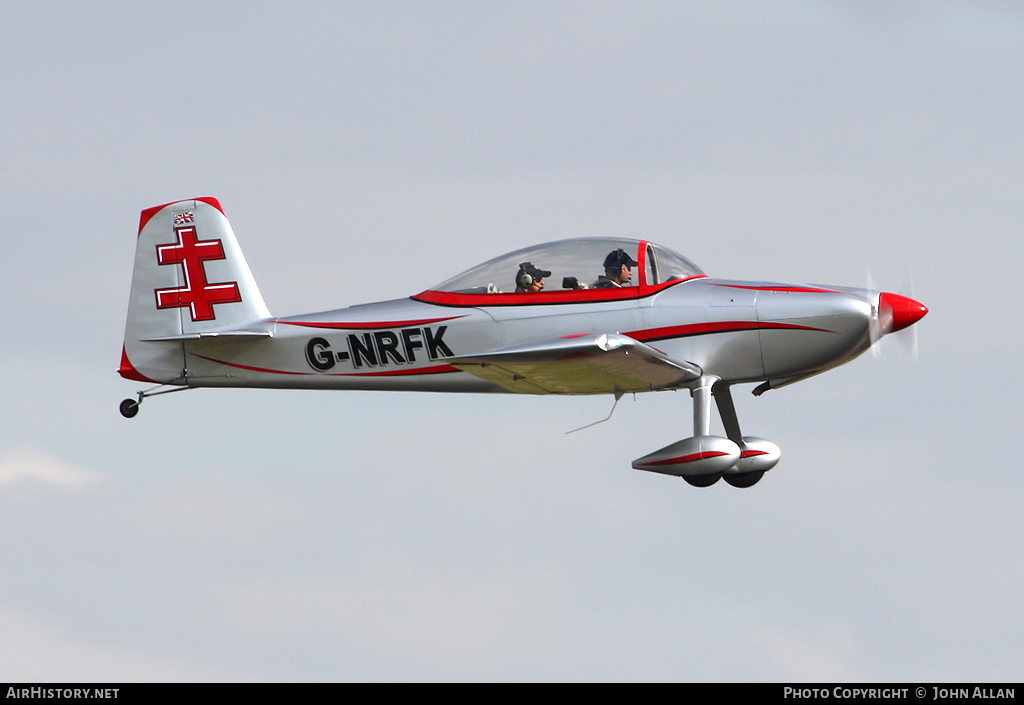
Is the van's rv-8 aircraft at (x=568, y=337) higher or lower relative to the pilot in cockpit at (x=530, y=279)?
lower

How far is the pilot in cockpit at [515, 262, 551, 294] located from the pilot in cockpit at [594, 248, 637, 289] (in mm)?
603

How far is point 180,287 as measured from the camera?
1652 centimetres

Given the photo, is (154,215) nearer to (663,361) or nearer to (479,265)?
(479,265)

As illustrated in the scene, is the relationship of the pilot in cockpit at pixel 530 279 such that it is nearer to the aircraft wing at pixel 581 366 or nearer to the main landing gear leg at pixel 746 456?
the aircraft wing at pixel 581 366

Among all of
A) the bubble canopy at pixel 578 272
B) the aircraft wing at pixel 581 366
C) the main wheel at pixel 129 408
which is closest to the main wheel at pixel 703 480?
the aircraft wing at pixel 581 366

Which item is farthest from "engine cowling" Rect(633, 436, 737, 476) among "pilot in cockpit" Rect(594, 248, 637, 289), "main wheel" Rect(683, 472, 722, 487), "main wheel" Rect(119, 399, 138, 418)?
"main wheel" Rect(119, 399, 138, 418)

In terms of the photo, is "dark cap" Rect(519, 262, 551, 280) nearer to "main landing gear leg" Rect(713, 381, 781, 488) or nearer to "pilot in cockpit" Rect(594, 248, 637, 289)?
"pilot in cockpit" Rect(594, 248, 637, 289)

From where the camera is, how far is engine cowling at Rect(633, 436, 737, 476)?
1395cm

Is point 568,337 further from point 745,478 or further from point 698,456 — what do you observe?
point 745,478

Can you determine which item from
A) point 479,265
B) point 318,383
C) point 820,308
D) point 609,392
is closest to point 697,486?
point 609,392

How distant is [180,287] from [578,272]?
5.02 m

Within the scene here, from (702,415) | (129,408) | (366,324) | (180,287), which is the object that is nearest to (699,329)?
(702,415)

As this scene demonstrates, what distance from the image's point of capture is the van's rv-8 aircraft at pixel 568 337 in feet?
46.4

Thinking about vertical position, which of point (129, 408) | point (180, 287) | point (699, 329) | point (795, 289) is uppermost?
point (180, 287)
